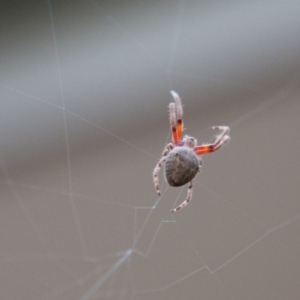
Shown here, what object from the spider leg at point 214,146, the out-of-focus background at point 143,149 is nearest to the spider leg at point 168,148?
the spider leg at point 214,146

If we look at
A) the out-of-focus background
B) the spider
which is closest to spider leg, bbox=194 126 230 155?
the spider

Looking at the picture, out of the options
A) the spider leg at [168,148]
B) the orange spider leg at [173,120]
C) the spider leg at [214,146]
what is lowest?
the spider leg at [214,146]

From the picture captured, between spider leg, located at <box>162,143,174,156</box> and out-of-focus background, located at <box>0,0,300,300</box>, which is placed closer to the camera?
spider leg, located at <box>162,143,174,156</box>

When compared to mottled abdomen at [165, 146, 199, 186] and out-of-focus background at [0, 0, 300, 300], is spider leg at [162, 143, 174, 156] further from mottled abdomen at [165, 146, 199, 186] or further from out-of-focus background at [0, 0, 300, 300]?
out-of-focus background at [0, 0, 300, 300]

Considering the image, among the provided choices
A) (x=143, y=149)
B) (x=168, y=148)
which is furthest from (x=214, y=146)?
(x=143, y=149)

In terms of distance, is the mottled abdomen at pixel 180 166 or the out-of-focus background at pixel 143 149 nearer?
the mottled abdomen at pixel 180 166

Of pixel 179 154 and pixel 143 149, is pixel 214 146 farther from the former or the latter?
pixel 143 149

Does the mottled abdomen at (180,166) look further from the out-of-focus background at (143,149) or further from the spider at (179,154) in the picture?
the out-of-focus background at (143,149)
